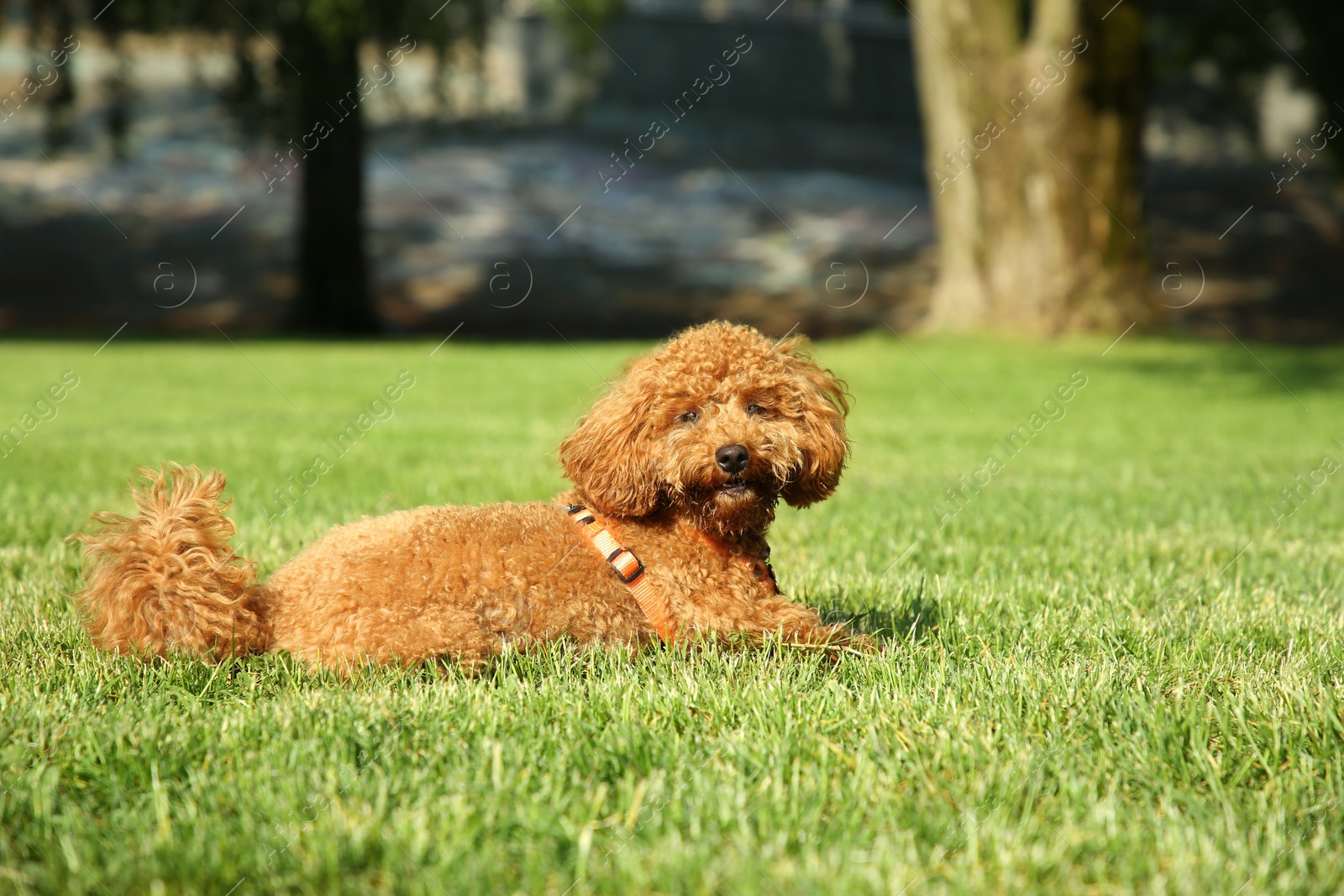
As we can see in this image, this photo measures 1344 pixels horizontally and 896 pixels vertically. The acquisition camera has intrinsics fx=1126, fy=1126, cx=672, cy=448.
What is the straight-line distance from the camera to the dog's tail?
321 cm

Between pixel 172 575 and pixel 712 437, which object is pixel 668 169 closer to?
pixel 712 437

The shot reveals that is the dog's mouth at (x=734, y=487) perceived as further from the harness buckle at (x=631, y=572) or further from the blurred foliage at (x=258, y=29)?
the blurred foliage at (x=258, y=29)

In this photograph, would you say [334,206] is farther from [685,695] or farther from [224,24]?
[685,695]

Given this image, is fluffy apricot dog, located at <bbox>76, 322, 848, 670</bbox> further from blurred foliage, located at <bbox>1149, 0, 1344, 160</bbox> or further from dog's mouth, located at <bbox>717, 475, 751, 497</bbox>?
blurred foliage, located at <bbox>1149, 0, 1344, 160</bbox>

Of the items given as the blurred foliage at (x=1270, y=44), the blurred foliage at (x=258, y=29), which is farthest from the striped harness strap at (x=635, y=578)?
the blurred foliage at (x=1270, y=44)

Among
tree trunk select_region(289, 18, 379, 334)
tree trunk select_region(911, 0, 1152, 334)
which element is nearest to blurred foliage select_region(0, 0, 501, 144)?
tree trunk select_region(289, 18, 379, 334)

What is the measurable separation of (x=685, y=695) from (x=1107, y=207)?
1473cm

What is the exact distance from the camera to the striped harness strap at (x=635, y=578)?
3.56m

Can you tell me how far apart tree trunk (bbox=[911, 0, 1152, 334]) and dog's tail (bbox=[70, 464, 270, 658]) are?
14402 millimetres

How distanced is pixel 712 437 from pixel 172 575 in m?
1.63

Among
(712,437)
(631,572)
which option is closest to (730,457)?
(712,437)

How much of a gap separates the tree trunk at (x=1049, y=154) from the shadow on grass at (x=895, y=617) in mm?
12588

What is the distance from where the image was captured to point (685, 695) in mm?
3162

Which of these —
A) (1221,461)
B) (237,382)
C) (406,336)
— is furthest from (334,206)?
(1221,461)
